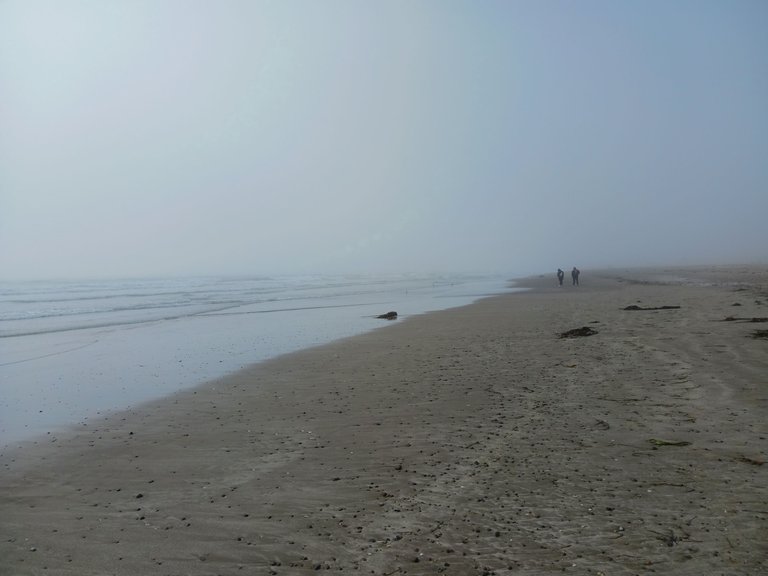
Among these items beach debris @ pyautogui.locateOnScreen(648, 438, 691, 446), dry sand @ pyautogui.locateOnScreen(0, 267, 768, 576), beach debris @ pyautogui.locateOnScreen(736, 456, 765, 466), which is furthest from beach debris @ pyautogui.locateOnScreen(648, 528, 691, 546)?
beach debris @ pyautogui.locateOnScreen(648, 438, 691, 446)

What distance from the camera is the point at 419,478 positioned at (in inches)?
238

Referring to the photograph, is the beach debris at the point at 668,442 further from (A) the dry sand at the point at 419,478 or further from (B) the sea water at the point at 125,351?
(B) the sea water at the point at 125,351

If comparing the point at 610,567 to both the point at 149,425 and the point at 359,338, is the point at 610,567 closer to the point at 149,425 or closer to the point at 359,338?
the point at 149,425

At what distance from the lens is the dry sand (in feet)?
14.6

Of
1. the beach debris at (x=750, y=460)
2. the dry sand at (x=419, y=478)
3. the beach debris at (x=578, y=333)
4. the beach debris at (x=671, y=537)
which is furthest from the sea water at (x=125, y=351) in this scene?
the beach debris at (x=750, y=460)

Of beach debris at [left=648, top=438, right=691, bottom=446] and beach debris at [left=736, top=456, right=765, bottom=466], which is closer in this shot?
beach debris at [left=736, top=456, right=765, bottom=466]

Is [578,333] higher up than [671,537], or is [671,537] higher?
[578,333]

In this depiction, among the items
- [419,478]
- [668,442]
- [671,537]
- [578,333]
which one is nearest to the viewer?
[671,537]

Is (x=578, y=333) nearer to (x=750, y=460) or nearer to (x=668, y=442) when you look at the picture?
(x=668, y=442)

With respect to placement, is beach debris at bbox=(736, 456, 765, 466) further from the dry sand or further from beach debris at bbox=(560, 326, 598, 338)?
beach debris at bbox=(560, 326, 598, 338)

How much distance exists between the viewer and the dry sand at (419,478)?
14.6 ft

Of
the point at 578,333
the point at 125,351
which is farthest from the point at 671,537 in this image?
the point at 125,351

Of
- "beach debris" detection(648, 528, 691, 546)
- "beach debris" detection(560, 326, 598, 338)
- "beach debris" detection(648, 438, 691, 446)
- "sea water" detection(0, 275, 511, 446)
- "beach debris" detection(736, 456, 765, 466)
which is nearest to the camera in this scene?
"beach debris" detection(648, 528, 691, 546)

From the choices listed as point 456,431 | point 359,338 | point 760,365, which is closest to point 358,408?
point 456,431
